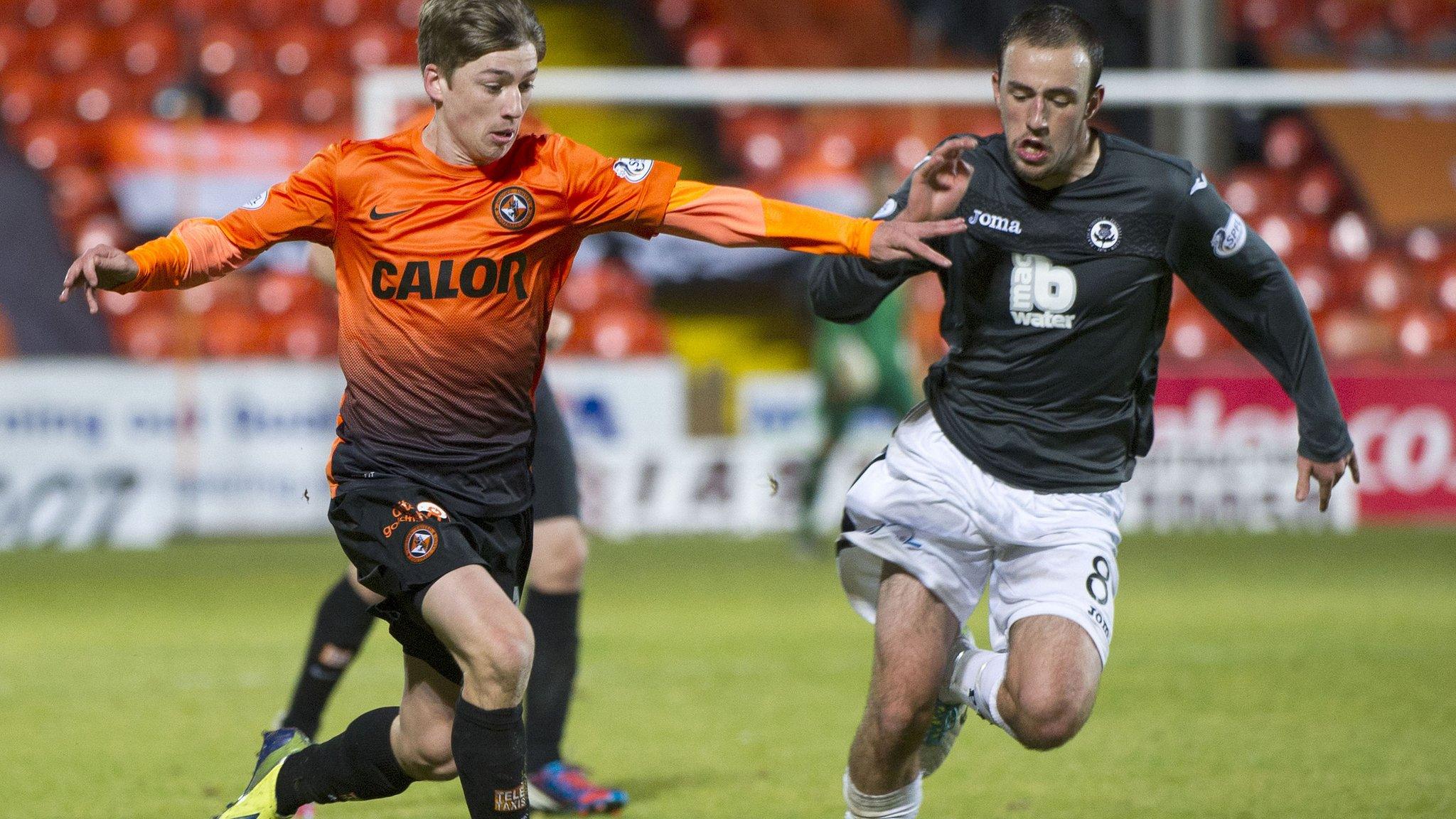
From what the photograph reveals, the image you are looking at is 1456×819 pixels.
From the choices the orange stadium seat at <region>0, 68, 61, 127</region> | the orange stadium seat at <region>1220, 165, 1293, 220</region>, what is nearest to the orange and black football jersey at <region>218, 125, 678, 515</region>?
the orange stadium seat at <region>1220, 165, 1293, 220</region>

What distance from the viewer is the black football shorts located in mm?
3600

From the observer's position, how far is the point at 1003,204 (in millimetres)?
4023

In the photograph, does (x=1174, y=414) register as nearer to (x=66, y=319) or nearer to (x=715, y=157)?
(x=715, y=157)

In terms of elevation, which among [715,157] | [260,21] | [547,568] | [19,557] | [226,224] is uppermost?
[260,21]

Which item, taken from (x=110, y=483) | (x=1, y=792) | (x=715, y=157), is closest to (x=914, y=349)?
(x=715, y=157)

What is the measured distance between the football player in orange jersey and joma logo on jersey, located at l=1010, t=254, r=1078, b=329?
0.39 meters

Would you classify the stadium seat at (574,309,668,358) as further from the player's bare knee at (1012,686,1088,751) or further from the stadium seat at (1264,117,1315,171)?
the player's bare knee at (1012,686,1088,751)

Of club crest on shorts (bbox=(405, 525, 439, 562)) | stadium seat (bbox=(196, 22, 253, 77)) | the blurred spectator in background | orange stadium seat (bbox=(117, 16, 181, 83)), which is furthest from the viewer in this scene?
orange stadium seat (bbox=(117, 16, 181, 83))

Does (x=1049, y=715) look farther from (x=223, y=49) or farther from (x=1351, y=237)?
(x=223, y=49)

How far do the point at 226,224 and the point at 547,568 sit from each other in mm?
1643

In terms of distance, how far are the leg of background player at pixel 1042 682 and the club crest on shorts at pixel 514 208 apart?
1490 mm

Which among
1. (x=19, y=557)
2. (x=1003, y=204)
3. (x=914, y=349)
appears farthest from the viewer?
(x=914, y=349)

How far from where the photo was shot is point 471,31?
3.65 m

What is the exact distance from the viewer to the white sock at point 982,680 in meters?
3.91
